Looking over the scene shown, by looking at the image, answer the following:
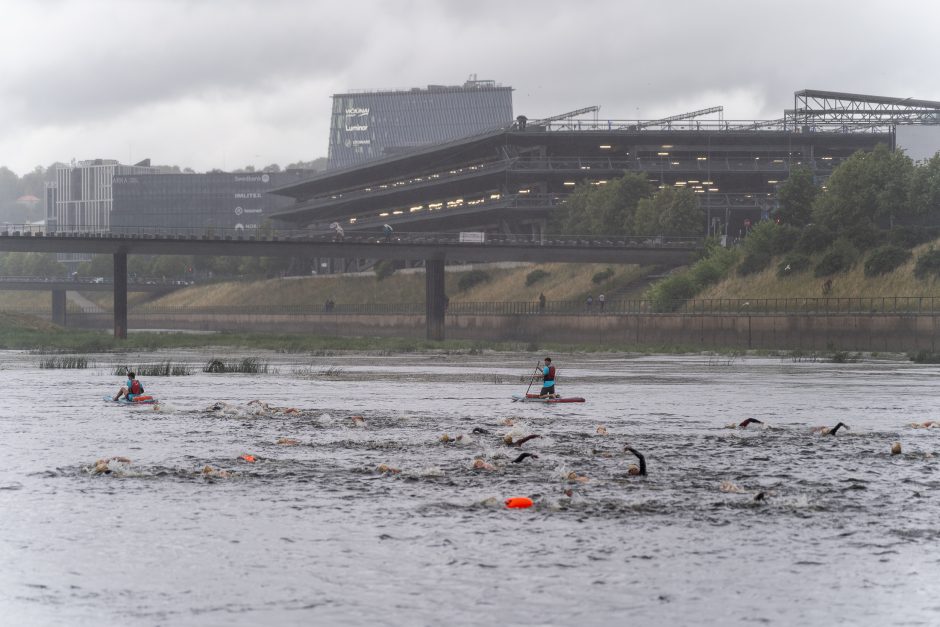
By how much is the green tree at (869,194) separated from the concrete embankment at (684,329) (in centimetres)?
1869

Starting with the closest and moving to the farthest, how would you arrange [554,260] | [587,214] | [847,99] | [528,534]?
[528,534], [554,260], [587,214], [847,99]

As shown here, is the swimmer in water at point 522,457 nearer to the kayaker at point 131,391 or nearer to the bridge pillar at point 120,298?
the kayaker at point 131,391

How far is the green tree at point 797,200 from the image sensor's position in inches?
4862

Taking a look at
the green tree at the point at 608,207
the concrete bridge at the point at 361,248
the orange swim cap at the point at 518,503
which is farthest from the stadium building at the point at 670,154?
the orange swim cap at the point at 518,503

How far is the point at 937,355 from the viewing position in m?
79.6

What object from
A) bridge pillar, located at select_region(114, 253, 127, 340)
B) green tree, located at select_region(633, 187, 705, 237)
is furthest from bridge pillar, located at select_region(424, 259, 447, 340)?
bridge pillar, located at select_region(114, 253, 127, 340)

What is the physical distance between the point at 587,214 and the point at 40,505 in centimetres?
13269

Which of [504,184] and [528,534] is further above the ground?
[504,184]

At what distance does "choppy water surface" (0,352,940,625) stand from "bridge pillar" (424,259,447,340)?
8750 cm

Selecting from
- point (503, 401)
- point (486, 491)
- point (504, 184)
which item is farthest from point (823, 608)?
point (504, 184)

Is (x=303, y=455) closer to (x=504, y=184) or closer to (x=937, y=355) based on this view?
(x=937, y=355)

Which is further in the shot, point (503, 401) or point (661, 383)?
point (661, 383)

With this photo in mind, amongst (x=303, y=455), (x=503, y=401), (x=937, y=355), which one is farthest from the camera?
(x=937, y=355)

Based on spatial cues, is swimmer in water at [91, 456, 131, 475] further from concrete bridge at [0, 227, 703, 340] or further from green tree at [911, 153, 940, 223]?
green tree at [911, 153, 940, 223]
